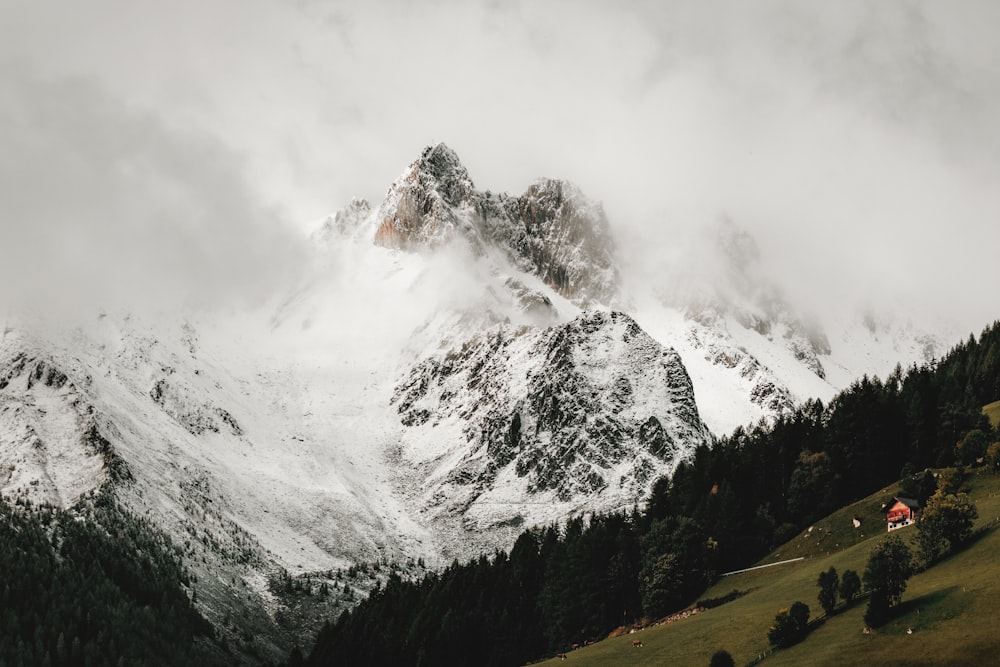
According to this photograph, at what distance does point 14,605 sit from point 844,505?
457ft

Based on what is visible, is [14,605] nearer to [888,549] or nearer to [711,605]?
[711,605]

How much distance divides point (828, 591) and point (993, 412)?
2426 inches

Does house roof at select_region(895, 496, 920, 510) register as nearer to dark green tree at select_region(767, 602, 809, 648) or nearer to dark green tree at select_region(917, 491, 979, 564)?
dark green tree at select_region(917, 491, 979, 564)

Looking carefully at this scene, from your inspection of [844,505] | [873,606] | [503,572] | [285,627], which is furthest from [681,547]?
[285,627]

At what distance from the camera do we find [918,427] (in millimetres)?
130375

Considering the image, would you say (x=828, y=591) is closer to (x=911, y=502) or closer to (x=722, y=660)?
(x=722, y=660)

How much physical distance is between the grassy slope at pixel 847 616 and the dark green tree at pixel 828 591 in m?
1.77

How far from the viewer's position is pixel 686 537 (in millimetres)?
121562

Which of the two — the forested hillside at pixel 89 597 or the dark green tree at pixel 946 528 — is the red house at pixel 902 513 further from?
the forested hillside at pixel 89 597

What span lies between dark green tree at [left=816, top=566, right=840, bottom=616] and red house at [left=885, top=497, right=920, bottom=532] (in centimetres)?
2640

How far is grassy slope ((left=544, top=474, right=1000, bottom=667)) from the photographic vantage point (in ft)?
217

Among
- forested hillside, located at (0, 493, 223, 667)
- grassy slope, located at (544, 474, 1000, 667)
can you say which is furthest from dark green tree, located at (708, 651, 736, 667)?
forested hillside, located at (0, 493, 223, 667)

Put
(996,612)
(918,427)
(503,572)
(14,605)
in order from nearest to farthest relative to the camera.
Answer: (996,612), (918,427), (503,572), (14,605)

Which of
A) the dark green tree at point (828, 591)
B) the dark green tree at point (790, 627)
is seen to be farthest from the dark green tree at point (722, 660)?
the dark green tree at point (828, 591)
